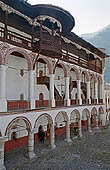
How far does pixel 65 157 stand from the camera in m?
14.2

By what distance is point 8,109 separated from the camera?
12.6 meters

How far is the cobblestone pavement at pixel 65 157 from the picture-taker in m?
12.4

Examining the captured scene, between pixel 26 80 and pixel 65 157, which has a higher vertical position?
pixel 26 80

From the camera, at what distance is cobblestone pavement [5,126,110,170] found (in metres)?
12.4

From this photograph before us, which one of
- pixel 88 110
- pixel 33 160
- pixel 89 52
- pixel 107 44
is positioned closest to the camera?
pixel 33 160

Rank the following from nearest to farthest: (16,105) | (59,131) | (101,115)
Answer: (16,105), (59,131), (101,115)

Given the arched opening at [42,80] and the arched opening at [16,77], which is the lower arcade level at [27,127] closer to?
the arched opening at [42,80]

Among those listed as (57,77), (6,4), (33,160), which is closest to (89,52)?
(57,77)

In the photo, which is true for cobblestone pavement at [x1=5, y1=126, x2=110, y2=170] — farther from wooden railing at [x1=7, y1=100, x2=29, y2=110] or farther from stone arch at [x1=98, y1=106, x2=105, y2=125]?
stone arch at [x1=98, y1=106, x2=105, y2=125]

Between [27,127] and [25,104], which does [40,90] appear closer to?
[25,104]

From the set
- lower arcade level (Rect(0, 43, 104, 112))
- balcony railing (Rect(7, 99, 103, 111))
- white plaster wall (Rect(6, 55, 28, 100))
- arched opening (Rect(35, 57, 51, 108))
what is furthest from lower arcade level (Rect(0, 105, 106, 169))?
Result: white plaster wall (Rect(6, 55, 28, 100))

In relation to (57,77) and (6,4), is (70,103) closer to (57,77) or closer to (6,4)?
(57,77)

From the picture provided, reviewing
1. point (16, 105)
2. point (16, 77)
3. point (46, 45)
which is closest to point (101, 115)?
point (16, 77)

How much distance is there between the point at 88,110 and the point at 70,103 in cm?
420
